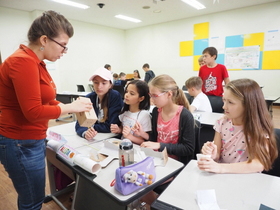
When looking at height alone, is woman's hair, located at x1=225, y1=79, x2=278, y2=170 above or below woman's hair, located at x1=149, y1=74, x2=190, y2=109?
below

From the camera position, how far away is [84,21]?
278 inches

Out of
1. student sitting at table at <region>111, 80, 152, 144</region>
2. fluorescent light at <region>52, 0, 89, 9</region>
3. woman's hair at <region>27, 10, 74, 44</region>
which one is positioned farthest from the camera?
fluorescent light at <region>52, 0, 89, 9</region>

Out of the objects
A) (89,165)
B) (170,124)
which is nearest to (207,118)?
(170,124)

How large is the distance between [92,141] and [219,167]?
933mm

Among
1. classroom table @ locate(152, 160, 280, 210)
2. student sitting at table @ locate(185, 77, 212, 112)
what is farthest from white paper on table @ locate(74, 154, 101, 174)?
student sitting at table @ locate(185, 77, 212, 112)

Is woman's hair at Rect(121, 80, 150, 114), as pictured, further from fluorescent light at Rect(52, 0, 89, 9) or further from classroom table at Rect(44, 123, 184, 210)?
fluorescent light at Rect(52, 0, 89, 9)

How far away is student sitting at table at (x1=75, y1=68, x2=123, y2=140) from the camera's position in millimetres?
1670

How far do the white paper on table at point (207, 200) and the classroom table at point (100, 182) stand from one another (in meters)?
0.21

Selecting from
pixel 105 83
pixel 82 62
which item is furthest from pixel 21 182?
pixel 82 62

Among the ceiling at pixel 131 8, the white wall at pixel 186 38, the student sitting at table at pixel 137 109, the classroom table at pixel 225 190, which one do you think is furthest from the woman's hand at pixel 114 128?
the white wall at pixel 186 38

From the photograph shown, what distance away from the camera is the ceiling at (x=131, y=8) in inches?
→ 201

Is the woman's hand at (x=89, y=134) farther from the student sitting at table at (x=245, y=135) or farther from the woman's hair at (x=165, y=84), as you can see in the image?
the student sitting at table at (x=245, y=135)

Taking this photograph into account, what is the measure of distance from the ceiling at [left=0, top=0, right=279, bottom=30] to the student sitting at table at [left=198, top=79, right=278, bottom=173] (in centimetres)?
432

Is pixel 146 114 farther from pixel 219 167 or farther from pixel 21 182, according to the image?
pixel 21 182
